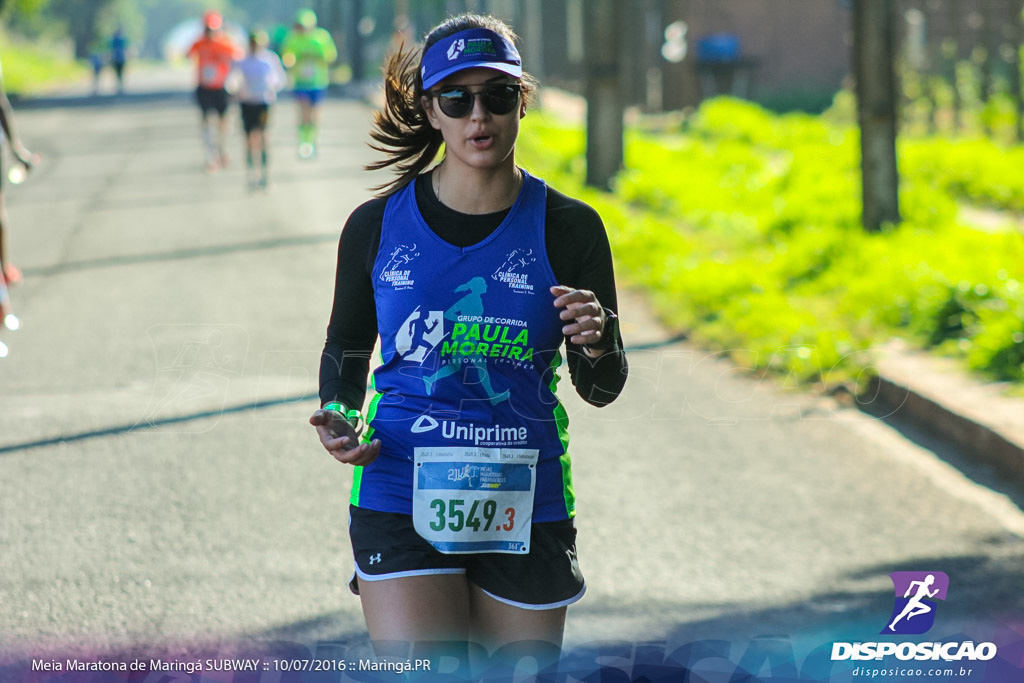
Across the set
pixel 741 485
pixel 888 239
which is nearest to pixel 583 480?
pixel 741 485

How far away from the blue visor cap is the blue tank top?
0.95 feet

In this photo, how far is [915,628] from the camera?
15.8 ft

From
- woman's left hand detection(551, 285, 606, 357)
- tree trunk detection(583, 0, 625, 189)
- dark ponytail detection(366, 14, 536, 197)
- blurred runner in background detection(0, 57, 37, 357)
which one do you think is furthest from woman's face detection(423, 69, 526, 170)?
tree trunk detection(583, 0, 625, 189)

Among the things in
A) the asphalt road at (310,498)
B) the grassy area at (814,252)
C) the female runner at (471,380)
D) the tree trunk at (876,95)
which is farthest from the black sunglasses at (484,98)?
the tree trunk at (876,95)

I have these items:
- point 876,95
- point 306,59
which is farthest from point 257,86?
point 876,95

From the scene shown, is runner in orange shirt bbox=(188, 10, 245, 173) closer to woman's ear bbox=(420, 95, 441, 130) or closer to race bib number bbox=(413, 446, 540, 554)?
woman's ear bbox=(420, 95, 441, 130)

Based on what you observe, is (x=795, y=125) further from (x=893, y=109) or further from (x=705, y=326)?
(x=705, y=326)

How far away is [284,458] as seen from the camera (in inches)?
280

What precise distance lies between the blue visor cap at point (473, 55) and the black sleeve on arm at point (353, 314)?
0.35m

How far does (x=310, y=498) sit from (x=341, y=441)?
3.57m

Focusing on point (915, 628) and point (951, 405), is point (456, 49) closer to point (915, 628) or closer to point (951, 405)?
point (915, 628)

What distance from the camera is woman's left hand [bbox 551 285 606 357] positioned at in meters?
2.81

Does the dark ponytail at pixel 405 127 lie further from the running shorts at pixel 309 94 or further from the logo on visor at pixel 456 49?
the running shorts at pixel 309 94

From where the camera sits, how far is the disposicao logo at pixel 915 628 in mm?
4441
